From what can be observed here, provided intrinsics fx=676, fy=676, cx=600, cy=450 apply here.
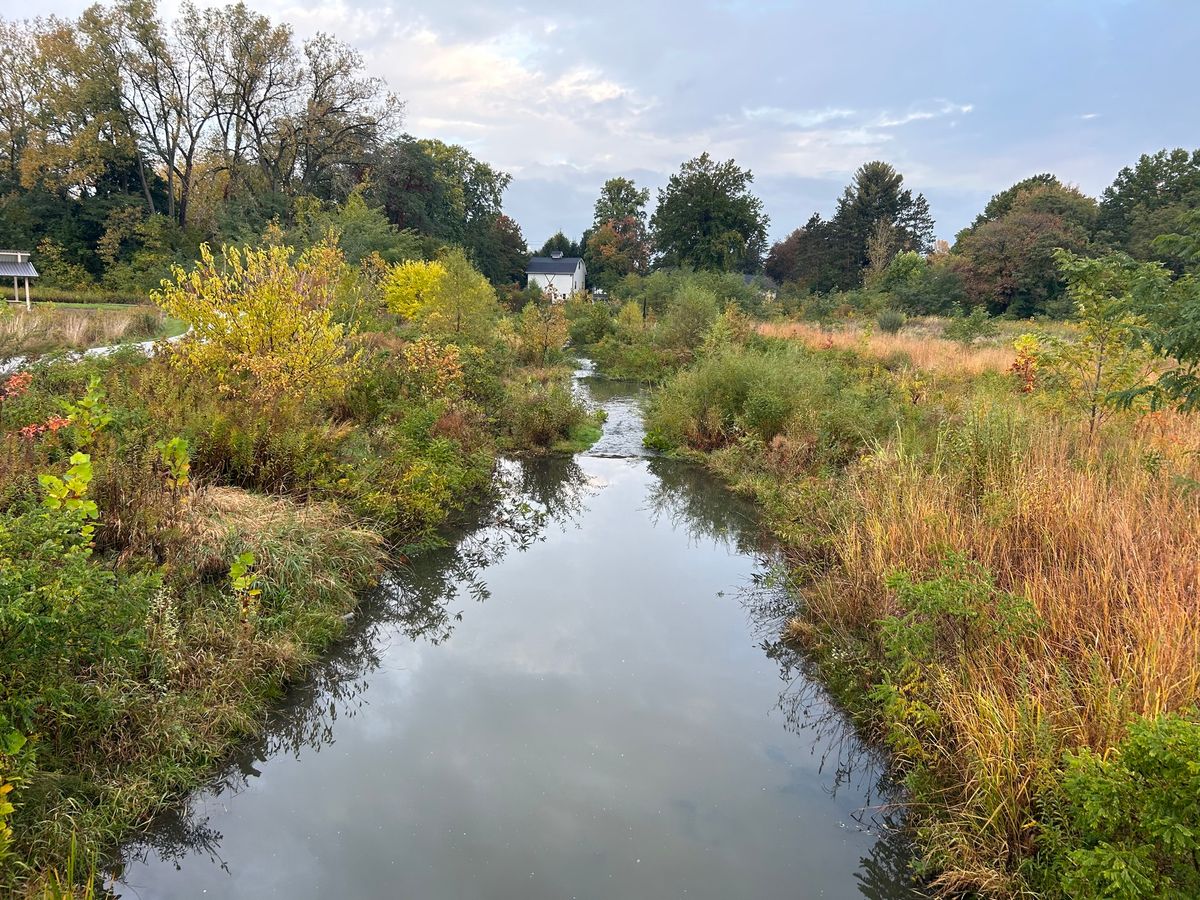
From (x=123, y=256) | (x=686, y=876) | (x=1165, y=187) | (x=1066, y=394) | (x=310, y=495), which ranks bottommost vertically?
(x=686, y=876)

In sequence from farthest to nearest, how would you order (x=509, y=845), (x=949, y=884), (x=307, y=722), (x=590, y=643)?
1. (x=590, y=643)
2. (x=307, y=722)
3. (x=509, y=845)
4. (x=949, y=884)

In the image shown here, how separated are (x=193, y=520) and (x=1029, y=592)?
5.87m

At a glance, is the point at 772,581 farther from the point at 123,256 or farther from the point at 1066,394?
the point at 123,256

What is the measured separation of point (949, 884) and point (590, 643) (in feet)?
9.67

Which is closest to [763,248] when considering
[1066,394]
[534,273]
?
[534,273]

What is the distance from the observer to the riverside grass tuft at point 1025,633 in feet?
8.41

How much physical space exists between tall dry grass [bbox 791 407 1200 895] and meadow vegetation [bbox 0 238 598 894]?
154 inches

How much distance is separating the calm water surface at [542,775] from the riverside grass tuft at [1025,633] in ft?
1.49

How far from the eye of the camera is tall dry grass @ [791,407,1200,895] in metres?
3.12

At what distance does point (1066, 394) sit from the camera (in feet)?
25.0

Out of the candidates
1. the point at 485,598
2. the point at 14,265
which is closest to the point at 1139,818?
the point at 485,598

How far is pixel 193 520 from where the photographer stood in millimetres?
5238

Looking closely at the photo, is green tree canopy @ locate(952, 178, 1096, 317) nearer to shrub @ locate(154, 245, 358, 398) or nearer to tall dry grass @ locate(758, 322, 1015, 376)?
tall dry grass @ locate(758, 322, 1015, 376)

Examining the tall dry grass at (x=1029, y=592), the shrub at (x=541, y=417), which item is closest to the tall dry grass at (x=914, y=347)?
the tall dry grass at (x=1029, y=592)
